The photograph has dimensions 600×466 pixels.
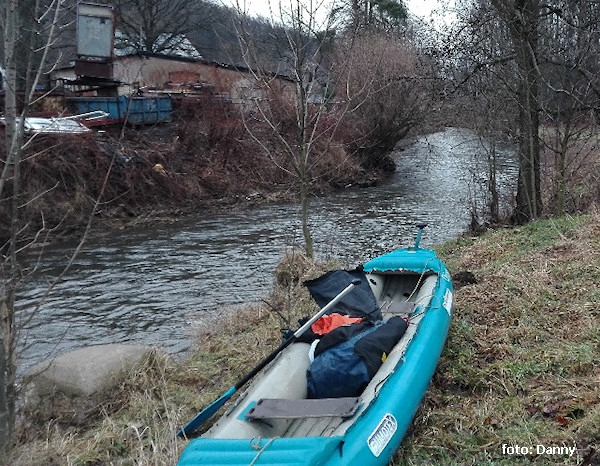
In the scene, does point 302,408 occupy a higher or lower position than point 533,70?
lower

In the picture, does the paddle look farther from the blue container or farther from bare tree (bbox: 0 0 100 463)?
the blue container

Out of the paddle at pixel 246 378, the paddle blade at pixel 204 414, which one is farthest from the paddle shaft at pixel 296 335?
the paddle blade at pixel 204 414

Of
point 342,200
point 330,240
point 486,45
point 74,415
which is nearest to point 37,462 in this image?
point 74,415

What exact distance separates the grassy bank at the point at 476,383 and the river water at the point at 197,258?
960mm

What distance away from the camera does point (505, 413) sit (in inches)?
150

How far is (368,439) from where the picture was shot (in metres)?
3.17

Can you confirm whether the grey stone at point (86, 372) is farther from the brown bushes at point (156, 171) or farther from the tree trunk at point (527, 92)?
the tree trunk at point (527, 92)

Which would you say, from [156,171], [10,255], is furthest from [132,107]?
[10,255]

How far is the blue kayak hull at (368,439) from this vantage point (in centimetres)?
293

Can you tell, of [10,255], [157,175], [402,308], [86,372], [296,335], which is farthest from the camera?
[157,175]

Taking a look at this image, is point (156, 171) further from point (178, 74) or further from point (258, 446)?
point (258, 446)

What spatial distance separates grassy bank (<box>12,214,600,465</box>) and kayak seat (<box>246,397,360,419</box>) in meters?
0.46

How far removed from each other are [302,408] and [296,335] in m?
0.82

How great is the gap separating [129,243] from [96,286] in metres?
3.14
